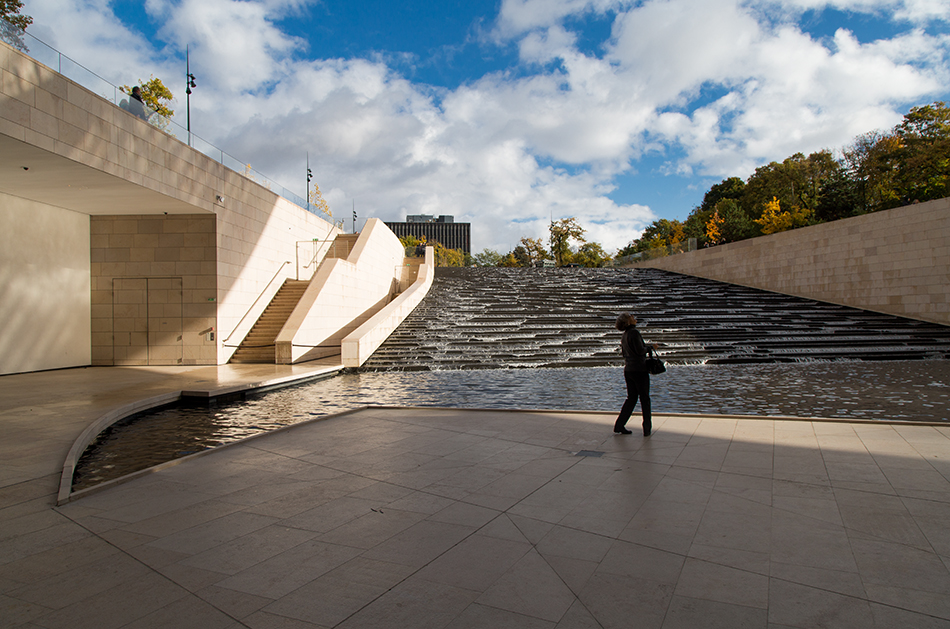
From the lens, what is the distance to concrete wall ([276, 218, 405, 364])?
16031 mm

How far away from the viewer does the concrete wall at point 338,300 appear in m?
16.0

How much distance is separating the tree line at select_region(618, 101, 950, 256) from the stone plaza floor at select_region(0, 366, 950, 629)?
30752mm

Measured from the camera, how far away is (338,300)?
18438 mm

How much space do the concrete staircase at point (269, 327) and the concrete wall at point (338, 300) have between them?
1.49 meters

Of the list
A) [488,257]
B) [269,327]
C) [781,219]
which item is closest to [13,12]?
[269,327]

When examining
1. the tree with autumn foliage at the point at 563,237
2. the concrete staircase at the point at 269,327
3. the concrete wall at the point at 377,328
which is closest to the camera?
the concrete wall at the point at 377,328

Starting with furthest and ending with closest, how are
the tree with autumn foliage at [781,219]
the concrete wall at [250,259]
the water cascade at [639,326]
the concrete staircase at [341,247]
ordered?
the tree with autumn foliage at [781,219], the concrete staircase at [341,247], the concrete wall at [250,259], the water cascade at [639,326]

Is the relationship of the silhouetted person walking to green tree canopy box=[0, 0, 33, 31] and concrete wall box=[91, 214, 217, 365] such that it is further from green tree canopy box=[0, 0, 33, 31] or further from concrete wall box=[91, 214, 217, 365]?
green tree canopy box=[0, 0, 33, 31]

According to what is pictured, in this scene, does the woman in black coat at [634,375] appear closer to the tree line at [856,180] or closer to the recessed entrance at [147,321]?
the recessed entrance at [147,321]

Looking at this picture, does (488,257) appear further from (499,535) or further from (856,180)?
(499,535)

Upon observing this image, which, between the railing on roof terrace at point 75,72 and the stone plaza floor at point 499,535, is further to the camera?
the railing on roof terrace at point 75,72

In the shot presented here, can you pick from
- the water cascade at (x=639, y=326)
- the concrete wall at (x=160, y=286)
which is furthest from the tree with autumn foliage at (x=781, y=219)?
the concrete wall at (x=160, y=286)

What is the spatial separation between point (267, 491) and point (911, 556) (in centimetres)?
461

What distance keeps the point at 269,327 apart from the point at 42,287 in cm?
625
